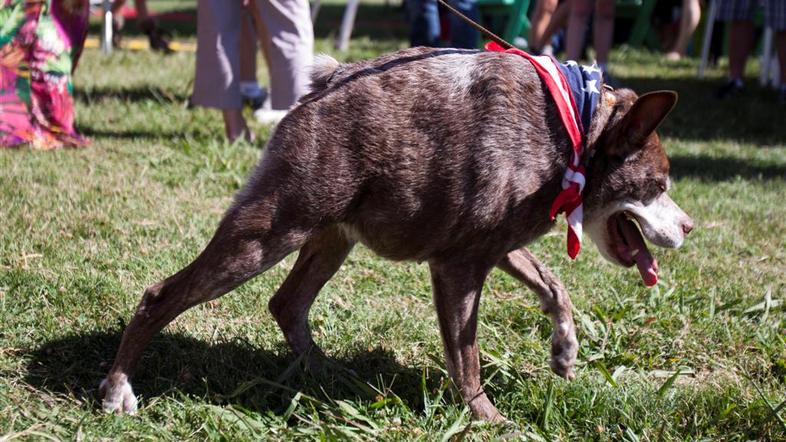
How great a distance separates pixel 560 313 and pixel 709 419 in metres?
0.70

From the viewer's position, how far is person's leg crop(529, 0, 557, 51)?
924cm

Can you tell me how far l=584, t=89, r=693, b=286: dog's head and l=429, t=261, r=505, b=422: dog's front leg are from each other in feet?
1.78

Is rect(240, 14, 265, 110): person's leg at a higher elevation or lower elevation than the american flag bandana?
lower

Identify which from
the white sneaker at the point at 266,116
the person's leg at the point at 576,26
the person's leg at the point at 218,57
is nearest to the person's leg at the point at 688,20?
the person's leg at the point at 576,26

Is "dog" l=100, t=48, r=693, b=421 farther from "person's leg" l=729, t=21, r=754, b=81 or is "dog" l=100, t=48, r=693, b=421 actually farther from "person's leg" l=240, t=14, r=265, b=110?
"person's leg" l=729, t=21, r=754, b=81

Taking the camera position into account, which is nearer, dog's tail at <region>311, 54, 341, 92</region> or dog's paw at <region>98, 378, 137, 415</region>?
dog's paw at <region>98, 378, 137, 415</region>

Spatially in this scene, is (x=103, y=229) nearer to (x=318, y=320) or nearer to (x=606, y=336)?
(x=318, y=320)

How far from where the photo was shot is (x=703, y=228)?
18.4ft

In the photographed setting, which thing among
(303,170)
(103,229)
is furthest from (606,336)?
(103,229)

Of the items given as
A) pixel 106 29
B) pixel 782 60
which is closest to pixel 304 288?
pixel 106 29

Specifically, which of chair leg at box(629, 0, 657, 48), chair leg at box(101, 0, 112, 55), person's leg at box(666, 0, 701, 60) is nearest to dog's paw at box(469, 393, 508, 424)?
chair leg at box(101, 0, 112, 55)

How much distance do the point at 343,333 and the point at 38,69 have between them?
3.30m

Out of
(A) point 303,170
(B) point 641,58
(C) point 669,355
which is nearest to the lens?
(A) point 303,170

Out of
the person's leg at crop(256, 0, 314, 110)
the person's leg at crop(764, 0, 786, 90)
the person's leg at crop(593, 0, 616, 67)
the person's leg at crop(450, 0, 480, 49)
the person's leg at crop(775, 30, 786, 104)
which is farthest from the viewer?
the person's leg at crop(775, 30, 786, 104)
